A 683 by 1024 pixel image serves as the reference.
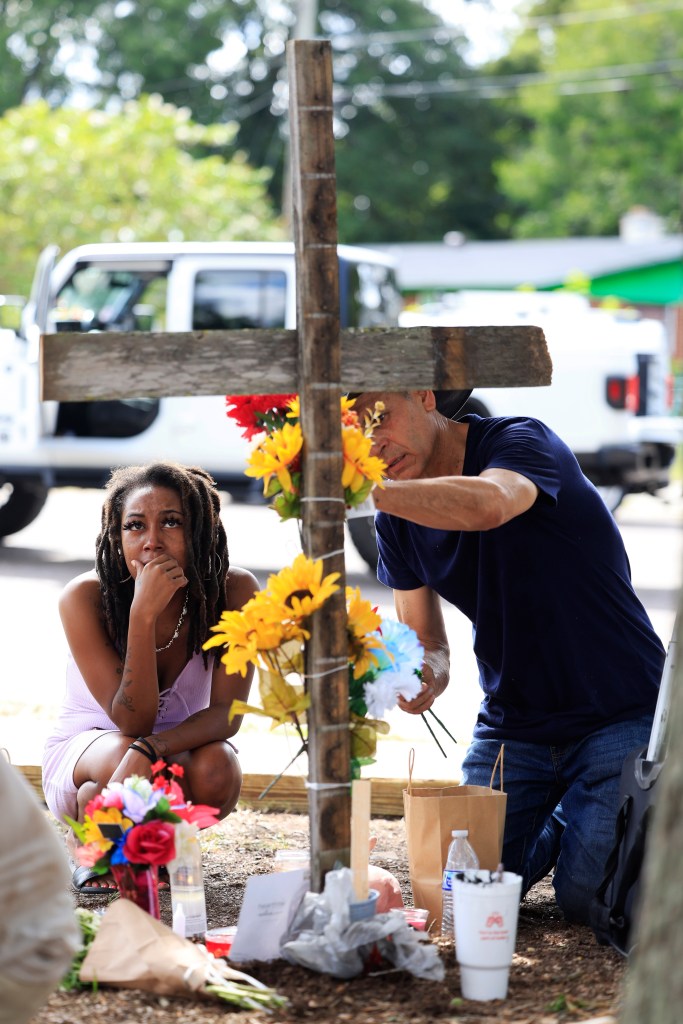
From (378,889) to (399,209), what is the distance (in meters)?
40.6

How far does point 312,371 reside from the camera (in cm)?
303

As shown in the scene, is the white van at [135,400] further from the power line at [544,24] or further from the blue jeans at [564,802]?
the power line at [544,24]

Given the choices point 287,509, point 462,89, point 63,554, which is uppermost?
point 462,89

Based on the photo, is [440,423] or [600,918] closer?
[600,918]

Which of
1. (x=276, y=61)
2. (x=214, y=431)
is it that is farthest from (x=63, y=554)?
(x=276, y=61)

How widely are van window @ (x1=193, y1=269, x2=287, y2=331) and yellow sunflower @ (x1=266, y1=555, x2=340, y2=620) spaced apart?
8240 mm

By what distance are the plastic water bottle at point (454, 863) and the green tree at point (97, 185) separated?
20.3m

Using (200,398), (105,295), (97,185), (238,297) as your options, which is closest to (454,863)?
(238,297)

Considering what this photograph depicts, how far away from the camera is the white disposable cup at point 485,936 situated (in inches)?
117

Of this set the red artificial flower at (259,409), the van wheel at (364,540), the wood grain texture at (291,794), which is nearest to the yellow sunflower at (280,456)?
the red artificial flower at (259,409)

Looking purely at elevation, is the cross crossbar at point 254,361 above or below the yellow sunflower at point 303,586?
above

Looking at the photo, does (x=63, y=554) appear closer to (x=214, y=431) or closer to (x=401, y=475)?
(x=214, y=431)

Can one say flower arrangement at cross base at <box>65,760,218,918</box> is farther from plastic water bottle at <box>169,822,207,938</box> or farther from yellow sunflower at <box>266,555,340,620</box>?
yellow sunflower at <box>266,555,340,620</box>

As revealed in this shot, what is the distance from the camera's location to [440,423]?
3.74m
